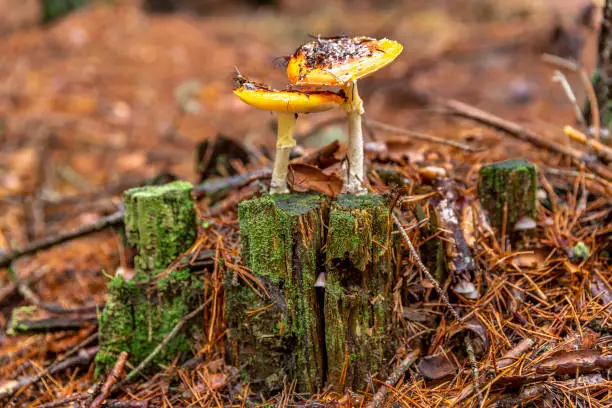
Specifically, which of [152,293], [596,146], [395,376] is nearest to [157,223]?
[152,293]

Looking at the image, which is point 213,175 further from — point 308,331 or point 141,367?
point 308,331

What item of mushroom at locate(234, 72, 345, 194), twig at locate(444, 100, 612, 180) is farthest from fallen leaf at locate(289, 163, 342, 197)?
twig at locate(444, 100, 612, 180)

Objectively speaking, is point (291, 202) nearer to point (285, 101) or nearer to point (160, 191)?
point (285, 101)

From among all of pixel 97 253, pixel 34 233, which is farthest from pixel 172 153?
pixel 97 253

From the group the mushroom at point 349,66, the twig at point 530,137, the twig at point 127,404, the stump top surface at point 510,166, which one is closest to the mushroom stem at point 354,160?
the mushroom at point 349,66

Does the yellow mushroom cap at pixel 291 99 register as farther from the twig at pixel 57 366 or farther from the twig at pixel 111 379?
the twig at pixel 57 366
